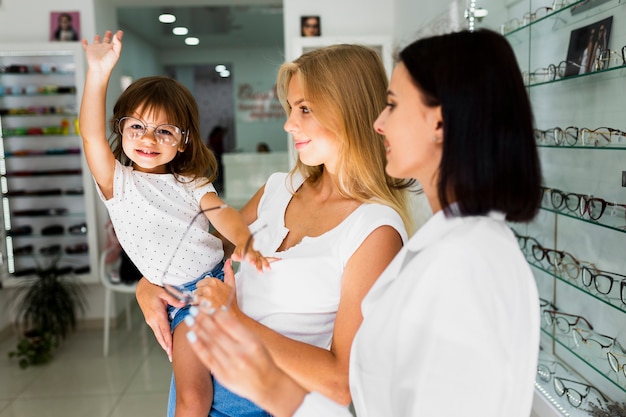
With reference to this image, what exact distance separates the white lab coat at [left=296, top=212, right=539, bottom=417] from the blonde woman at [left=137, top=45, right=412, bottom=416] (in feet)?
0.79

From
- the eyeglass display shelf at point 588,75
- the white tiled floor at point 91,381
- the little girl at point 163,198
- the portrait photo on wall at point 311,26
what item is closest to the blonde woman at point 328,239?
the little girl at point 163,198

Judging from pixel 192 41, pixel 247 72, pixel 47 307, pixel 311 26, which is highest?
pixel 192 41

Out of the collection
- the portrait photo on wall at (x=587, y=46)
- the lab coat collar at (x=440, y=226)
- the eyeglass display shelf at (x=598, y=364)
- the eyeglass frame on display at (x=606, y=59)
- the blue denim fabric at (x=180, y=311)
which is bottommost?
the eyeglass display shelf at (x=598, y=364)

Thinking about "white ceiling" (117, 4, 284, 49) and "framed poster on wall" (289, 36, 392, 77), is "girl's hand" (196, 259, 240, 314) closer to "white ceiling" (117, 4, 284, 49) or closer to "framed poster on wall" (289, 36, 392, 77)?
"framed poster on wall" (289, 36, 392, 77)

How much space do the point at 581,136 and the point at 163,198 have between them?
1.72 metres

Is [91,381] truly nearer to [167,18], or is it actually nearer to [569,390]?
[569,390]

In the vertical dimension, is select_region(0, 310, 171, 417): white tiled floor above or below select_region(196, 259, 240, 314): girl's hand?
below

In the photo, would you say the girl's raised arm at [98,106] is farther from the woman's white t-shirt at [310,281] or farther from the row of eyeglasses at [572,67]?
the row of eyeglasses at [572,67]

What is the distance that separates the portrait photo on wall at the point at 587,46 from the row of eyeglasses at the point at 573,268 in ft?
2.61

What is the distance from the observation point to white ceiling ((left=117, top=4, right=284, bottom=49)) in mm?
8453

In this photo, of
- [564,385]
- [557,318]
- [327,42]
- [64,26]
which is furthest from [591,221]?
[64,26]

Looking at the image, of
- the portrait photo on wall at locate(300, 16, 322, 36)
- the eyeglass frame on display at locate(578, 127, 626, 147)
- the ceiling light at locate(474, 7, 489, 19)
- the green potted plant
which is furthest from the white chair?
the eyeglass frame on display at locate(578, 127, 626, 147)

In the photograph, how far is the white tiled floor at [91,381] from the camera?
3877 millimetres

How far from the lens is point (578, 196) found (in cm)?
241
